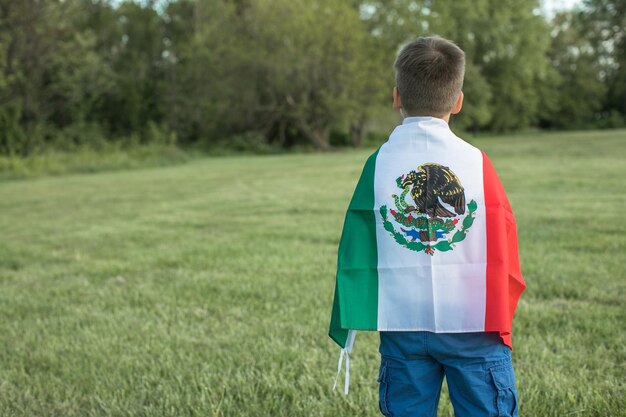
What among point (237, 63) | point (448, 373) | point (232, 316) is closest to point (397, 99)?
point (448, 373)

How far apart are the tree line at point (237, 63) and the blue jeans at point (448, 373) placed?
2428cm

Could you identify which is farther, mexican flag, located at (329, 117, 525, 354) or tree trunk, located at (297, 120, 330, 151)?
tree trunk, located at (297, 120, 330, 151)

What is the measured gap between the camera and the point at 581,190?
10.3 m

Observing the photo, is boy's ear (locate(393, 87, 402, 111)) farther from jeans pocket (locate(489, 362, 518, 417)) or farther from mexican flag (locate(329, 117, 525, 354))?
jeans pocket (locate(489, 362, 518, 417))

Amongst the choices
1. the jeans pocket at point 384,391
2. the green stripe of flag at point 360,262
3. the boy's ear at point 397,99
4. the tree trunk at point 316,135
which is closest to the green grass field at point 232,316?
the jeans pocket at point 384,391

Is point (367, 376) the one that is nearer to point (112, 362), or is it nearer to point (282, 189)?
point (112, 362)

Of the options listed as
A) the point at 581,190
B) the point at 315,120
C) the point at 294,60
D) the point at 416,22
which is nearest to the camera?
the point at 581,190

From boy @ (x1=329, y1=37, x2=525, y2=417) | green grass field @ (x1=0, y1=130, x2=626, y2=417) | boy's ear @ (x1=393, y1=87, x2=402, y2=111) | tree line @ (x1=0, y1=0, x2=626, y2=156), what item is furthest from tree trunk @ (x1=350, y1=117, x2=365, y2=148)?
boy @ (x1=329, y1=37, x2=525, y2=417)

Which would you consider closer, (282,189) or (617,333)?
(617,333)

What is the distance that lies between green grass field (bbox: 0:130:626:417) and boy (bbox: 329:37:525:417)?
37.1 inches

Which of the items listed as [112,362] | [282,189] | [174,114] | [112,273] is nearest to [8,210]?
[282,189]

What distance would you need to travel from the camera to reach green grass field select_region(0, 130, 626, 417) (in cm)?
290

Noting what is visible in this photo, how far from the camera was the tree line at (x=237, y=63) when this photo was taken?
1051 inches

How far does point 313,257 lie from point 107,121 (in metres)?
34.5
